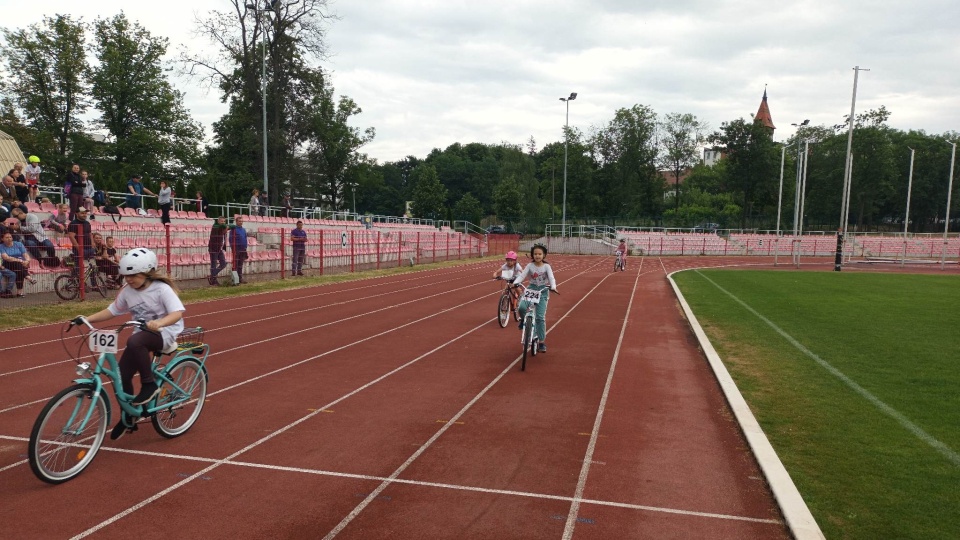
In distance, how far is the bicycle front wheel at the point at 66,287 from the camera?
1302 centimetres

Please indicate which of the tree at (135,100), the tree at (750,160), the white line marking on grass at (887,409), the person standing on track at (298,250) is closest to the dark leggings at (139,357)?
the white line marking on grass at (887,409)

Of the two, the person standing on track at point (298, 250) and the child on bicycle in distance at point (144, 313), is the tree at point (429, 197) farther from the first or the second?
the child on bicycle in distance at point (144, 313)

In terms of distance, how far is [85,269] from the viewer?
13.8m

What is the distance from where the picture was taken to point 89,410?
4.39m

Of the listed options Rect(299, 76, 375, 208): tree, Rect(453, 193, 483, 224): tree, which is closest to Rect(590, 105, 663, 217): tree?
Rect(453, 193, 483, 224): tree

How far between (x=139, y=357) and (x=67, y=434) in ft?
2.35

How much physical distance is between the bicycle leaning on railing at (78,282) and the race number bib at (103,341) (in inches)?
424

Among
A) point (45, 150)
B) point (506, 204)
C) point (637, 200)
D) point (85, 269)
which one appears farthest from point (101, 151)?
point (637, 200)

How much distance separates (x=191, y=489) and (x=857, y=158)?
91.2 meters

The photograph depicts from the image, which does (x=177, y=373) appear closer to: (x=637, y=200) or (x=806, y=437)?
(x=806, y=437)

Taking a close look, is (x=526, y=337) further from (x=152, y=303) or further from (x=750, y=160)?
(x=750, y=160)

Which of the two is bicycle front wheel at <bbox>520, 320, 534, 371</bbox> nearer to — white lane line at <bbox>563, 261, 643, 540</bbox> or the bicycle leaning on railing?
white lane line at <bbox>563, 261, 643, 540</bbox>

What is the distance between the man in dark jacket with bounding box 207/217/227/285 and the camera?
56.8 feet

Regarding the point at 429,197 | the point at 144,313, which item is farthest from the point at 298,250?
the point at 429,197
